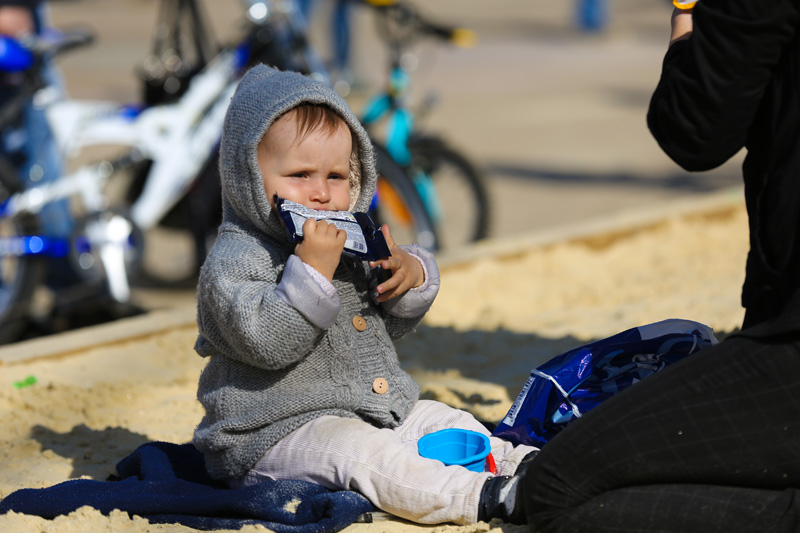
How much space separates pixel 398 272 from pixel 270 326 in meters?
0.38

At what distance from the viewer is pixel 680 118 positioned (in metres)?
2.11

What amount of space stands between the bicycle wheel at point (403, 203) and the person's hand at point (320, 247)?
300 cm

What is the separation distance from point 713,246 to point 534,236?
0.99 m

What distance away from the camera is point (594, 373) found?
267 cm

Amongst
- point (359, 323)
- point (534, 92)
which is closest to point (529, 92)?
point (534, 92)

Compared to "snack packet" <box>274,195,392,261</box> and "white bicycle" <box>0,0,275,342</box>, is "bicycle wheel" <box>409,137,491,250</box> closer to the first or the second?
"white bicycle" <box>0,0,275,342</box>

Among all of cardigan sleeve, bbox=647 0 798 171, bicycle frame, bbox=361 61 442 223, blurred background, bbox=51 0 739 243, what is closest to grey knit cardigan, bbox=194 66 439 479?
cardigan sleeve, bbox=647 0 798 171

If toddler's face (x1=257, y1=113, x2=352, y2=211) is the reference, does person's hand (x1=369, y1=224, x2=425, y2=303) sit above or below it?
below

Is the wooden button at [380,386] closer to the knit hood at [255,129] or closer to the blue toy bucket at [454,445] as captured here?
the blue toy bucket at [454,445]

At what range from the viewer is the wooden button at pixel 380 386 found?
2.56m

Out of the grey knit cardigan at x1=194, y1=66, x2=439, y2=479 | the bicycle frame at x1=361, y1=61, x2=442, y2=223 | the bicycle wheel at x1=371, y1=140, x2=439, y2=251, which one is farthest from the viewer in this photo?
the bicycle frame at x1=361, y1=61, x2=442, y2=223

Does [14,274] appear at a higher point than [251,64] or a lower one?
lower

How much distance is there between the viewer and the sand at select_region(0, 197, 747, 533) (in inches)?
123

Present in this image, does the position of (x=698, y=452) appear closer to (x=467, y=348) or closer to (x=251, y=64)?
(x=467, y=348)
